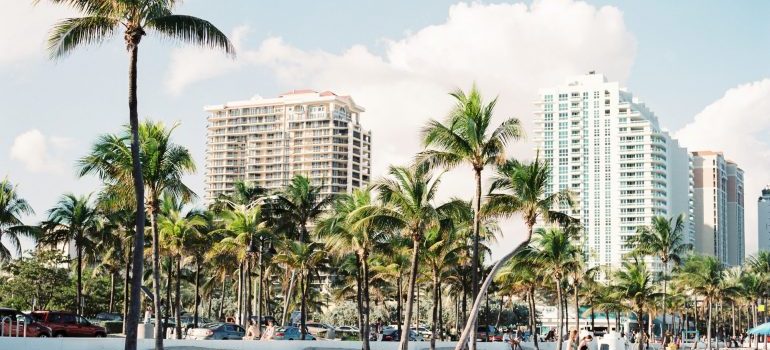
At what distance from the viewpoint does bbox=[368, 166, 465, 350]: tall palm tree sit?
4269 cm

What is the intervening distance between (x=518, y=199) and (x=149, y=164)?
16160 mm

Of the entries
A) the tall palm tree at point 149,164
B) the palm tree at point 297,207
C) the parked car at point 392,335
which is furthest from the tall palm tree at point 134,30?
the parked car at point 392,335

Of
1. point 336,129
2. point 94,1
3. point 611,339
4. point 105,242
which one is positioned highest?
point 336,129

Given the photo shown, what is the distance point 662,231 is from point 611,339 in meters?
30.2

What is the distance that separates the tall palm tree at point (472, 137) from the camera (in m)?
40.9

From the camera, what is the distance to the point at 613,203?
19712 centimetres

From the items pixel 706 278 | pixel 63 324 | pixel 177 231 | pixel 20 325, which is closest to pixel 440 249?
pixel 177 231

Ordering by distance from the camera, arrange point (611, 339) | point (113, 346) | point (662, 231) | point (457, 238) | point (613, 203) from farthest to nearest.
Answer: point (613, 203), point (662, 231), point (611, 339), point (457, 238), point (113, 346)

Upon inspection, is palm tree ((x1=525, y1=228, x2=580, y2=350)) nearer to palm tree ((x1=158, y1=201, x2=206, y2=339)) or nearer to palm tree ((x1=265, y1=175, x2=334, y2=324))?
palm tree ((x1=265, y1=175, x2=334, y2=324))

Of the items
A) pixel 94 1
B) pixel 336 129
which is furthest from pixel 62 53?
pixel 336 129

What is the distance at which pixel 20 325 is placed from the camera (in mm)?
44500

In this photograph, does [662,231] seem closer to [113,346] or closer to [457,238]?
[457,238]

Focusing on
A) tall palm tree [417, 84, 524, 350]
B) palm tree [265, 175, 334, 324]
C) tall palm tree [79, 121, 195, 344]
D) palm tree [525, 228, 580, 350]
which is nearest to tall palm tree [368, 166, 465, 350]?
tall palm tree [417, 84, 524, 350]

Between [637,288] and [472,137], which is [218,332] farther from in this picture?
[637,288]
